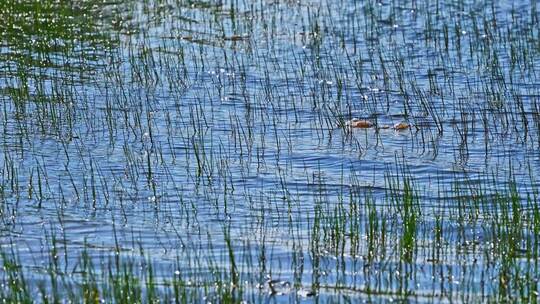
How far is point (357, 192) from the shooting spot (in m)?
9.99

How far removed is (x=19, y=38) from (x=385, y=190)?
29.2ft

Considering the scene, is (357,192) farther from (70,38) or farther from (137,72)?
(70,38)

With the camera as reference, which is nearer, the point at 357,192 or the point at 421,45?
the point at 357,192

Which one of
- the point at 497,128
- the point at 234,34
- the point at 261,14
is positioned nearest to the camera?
the point at 497,128

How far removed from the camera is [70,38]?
17078mm

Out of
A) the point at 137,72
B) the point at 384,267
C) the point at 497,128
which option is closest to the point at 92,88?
the point at 137,72

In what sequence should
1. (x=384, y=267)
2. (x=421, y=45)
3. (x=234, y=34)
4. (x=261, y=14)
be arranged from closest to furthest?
1. (x=384, y=267)
2. (x=421, y=45)
3. (x=234, y=34)
4. (x=261, y=14)

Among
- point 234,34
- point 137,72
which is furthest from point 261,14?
point 137,72

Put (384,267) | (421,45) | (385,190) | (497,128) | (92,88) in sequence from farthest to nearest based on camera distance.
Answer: (421,45) → (92,88) → (497,128) → (385,190) → (384,267)

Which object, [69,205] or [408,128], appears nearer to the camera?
[69,205]

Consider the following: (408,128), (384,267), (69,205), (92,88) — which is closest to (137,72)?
(92,88)

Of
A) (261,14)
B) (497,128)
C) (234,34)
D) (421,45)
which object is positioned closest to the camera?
(497,128)

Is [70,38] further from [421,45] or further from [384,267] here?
[384,267]

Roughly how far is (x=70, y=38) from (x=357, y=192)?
825cm
